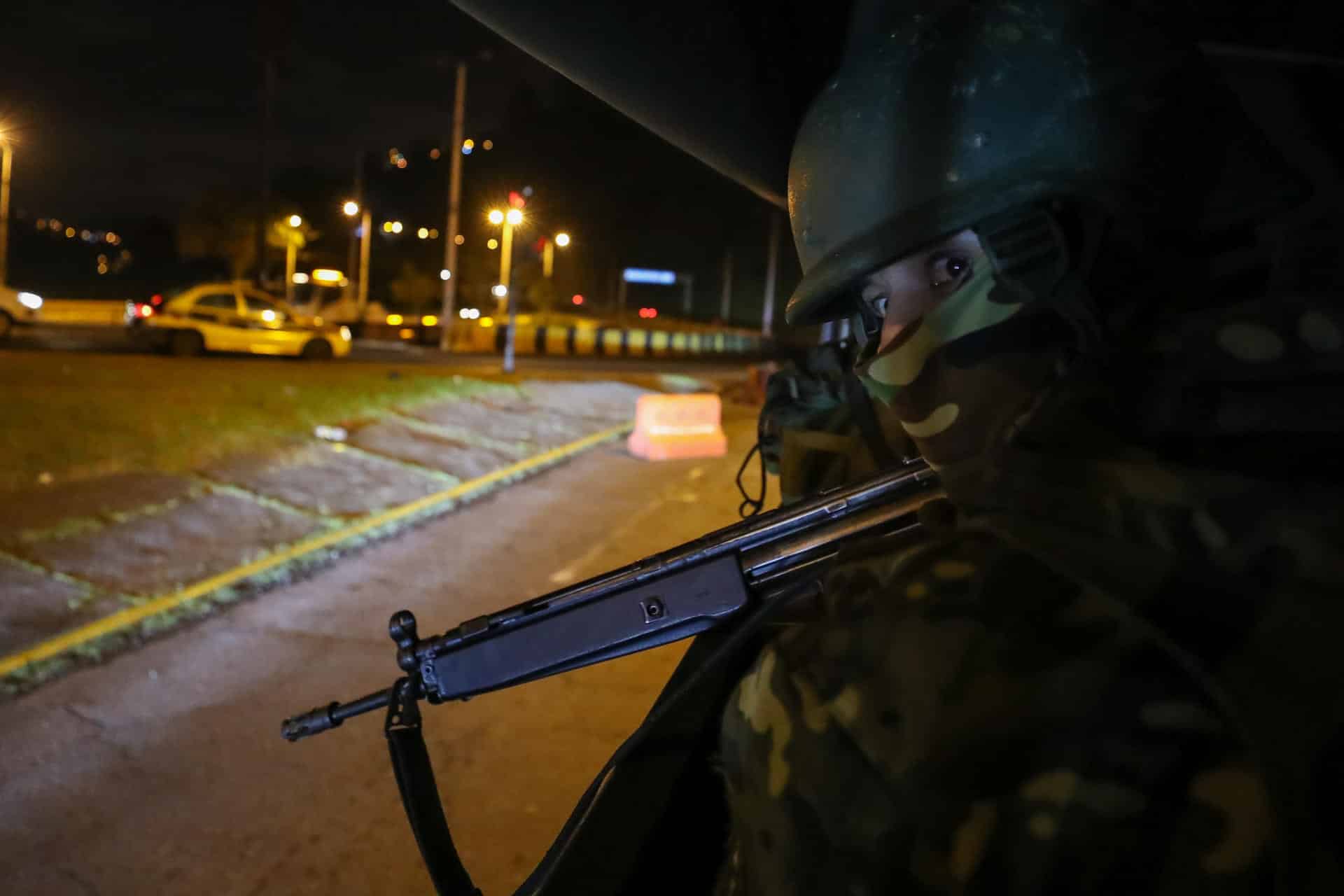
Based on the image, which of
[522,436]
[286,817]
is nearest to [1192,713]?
[286,817]

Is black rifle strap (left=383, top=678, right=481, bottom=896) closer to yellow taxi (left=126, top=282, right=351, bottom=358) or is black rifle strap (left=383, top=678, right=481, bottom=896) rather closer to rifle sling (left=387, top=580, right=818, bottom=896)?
rifle sling (left=387, top=580, right=818, bottom=896)

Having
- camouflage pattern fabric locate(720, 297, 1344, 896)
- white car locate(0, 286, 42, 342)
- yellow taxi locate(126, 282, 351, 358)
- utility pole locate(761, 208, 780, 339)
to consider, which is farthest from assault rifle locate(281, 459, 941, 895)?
utility pole locate(761, 208, 780, 339)

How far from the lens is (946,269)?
1171 mm

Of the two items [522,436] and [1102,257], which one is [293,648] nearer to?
[1102,257]

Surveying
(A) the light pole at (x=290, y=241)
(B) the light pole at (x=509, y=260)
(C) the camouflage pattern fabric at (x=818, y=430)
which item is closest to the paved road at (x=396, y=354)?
(B) the light pole at (x=509, y=260)

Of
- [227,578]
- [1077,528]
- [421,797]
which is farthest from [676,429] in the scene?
[1077,528]

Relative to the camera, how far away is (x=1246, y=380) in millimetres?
838

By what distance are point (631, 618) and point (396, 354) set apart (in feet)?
78.7

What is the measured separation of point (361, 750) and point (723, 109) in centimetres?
316

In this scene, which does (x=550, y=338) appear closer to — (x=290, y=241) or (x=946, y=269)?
(x=290, y=241)

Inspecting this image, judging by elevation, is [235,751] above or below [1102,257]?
below

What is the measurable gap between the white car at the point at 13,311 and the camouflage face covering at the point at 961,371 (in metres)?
21.6

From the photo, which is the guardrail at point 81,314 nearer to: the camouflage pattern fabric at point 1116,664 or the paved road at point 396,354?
the paved road at point 396,354

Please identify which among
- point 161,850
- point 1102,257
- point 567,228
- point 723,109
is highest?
point 567,228
